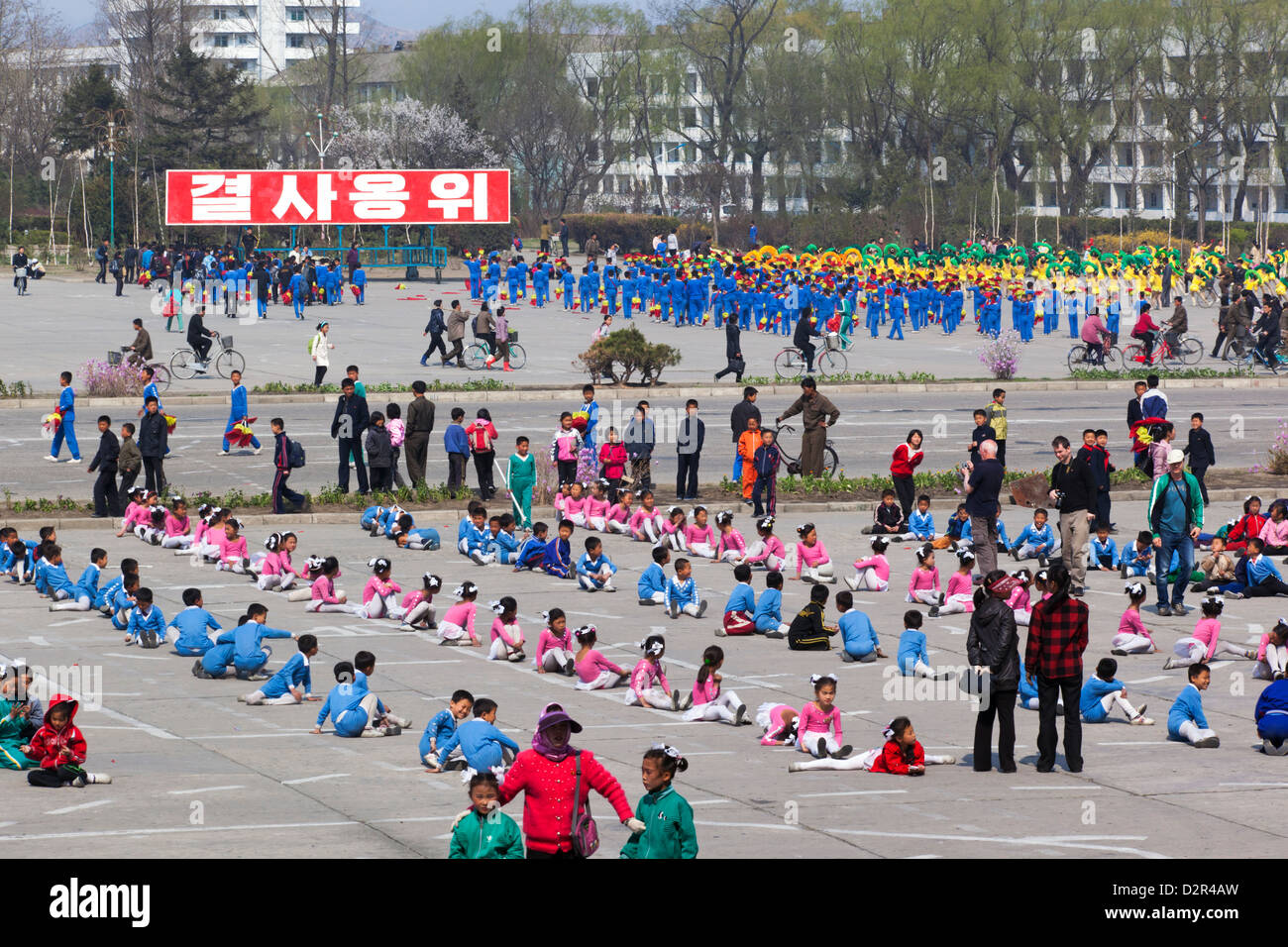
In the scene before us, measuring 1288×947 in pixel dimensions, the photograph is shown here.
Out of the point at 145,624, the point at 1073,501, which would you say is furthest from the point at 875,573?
the point at 145,624

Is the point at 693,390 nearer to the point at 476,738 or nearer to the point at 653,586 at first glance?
the point at 653,586

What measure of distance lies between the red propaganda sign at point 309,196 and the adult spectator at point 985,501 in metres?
48.3

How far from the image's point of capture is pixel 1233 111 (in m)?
88.7

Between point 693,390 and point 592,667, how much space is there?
893 inches

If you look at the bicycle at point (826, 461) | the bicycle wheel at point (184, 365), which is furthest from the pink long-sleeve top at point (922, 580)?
the bicycle wheel at point (184, 365)

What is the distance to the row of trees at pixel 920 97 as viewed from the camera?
89625 mm

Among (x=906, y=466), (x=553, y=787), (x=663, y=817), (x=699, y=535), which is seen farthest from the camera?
(x=906, y=466)

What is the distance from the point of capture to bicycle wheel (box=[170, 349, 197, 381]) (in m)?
39.8

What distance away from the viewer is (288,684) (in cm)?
1553

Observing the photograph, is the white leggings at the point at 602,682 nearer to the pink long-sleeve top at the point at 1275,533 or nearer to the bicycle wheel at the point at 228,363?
the pink long-sleeve top at the point at 1275,533

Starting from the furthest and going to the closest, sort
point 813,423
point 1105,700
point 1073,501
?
1. point 813,423
2. point 1073,501
3. point 1105,700

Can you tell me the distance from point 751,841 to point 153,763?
497 cm

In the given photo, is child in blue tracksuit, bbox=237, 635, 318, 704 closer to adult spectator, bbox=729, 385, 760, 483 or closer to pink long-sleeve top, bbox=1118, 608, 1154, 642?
pink long-sleeve top, bbox=1118, 608, 1154, 642
